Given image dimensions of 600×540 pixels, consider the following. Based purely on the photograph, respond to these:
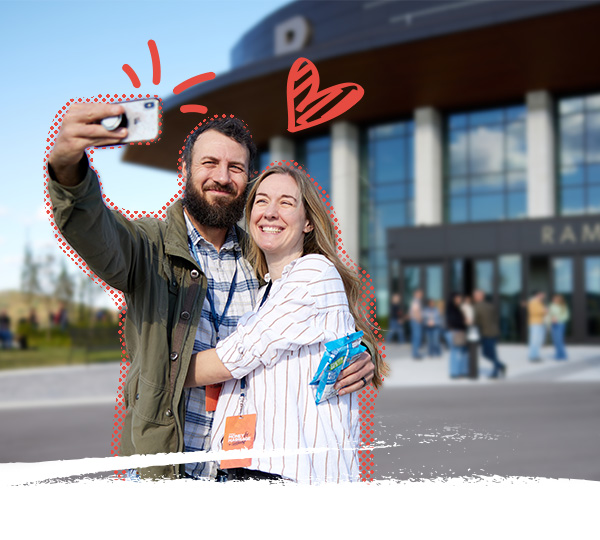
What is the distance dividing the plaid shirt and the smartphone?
3.03 ft

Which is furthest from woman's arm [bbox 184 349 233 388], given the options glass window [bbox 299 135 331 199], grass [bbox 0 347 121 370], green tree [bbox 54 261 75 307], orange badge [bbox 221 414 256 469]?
glass window [bbox 299 135 331 199]

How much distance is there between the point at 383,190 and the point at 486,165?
183 inches

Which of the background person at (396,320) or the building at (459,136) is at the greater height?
the building at (459,136)

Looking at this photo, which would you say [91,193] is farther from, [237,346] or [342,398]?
[342,398]

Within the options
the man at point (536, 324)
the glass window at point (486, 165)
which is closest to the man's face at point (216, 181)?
the man at point (536, 324)

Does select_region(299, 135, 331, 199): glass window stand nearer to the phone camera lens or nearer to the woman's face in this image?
the woman's face

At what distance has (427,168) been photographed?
92.6 ft

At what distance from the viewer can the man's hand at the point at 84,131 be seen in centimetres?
174

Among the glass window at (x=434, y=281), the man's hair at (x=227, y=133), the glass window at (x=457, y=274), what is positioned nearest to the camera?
the man's hair at (x=227, y=133)

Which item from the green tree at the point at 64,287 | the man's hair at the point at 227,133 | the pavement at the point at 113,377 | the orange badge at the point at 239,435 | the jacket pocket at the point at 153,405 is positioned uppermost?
the green tree at the point at 64,287

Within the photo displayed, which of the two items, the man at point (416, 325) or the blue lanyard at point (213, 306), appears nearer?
the blue lanyard at point (213, 306)

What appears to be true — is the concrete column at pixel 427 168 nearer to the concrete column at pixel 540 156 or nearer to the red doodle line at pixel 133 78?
the concrete column at pixel 540 156

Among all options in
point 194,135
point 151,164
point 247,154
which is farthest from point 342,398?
point 151,164

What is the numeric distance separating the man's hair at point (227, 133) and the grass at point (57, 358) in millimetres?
16220
